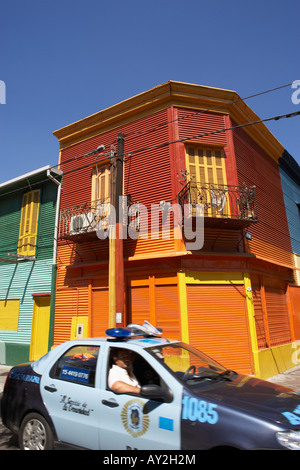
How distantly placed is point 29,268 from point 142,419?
11.0 m

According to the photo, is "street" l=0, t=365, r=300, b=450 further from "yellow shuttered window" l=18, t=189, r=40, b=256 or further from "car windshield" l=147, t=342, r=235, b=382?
"yellow shuttered window" l=18, t=189, r=40, b=256

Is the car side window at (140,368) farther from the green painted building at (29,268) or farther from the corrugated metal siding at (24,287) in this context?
the corrugated metal siding at (24,287)

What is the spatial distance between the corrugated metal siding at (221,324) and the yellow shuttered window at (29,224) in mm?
7513

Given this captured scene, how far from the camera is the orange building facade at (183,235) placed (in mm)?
9102

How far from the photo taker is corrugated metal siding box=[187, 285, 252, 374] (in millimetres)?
8781

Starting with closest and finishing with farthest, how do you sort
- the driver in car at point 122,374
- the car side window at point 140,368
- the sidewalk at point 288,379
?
the driver in car at point 122,374, the car side window at point 140,368, the sidewalk at point 288,379

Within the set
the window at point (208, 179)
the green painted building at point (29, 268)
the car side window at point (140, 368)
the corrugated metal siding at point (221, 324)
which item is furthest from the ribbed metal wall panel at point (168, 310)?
the car side window at point (140, 368)

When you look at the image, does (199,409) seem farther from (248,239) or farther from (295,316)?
(295,316)

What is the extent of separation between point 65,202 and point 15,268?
151 inches

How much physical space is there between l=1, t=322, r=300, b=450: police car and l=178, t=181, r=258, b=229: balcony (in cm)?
574

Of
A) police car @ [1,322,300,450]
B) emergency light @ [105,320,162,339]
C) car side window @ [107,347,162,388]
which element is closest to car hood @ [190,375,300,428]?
police car @ [1,322,300,450]

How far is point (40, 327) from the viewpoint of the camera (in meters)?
12.0

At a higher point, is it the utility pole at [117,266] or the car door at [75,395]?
the utility pole at [117,266]

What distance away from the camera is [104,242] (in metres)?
10.7
